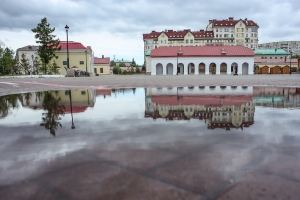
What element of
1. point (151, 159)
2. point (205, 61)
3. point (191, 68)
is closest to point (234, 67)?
point (205, 61)

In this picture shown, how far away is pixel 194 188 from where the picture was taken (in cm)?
206

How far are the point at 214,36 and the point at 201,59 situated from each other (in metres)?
49.4

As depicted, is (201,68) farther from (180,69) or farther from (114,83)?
(114,83)

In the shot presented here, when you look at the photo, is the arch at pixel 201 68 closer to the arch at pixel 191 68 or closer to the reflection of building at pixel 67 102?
the arch at pixel 191 68

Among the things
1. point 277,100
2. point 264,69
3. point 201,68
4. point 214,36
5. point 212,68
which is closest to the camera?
point 277,100

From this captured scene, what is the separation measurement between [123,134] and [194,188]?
77.7 inches

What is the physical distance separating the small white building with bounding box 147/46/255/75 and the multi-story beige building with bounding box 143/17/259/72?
130ft

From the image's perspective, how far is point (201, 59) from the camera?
6106cm

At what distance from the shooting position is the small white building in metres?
60.5

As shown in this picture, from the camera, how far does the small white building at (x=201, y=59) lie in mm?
60500

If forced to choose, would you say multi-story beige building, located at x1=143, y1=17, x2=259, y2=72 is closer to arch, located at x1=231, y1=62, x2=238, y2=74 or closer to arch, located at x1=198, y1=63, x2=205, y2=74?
arch, located at x1=231, y1=62, x2=238, y2=74

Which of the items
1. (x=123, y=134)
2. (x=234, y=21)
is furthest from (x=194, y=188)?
(x=234, y=21)

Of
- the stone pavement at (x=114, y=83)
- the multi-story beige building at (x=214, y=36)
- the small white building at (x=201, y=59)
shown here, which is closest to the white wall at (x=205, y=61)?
the small white building at (x=201, y=59)

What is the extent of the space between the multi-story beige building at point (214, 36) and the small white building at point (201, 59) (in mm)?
39635
